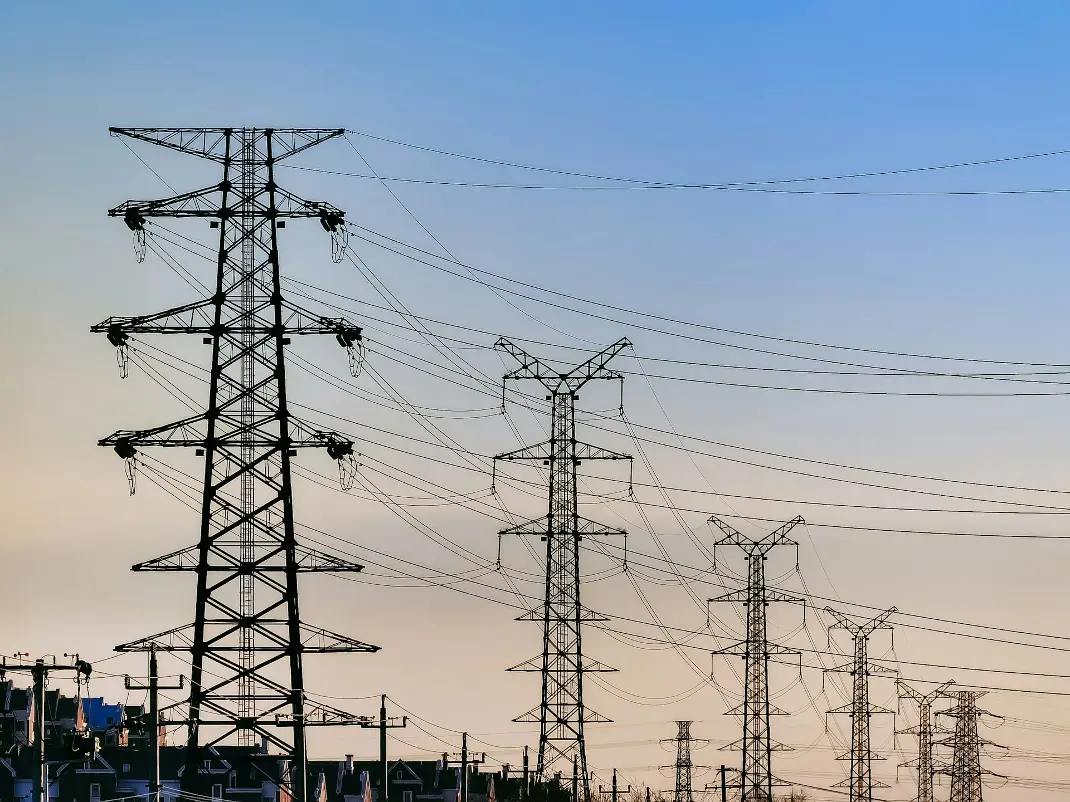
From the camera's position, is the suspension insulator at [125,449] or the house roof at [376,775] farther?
the house roof at [376,775]

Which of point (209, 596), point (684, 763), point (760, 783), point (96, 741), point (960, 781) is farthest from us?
point (684, 763)

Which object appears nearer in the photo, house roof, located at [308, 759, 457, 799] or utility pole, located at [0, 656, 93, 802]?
utility pole, located at [0, 656, 93, 802]

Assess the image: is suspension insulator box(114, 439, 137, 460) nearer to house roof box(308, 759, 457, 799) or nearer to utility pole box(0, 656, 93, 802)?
utility pole box(0, 656, 93, 802)

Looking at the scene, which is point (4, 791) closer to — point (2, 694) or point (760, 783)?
point (2, 694)

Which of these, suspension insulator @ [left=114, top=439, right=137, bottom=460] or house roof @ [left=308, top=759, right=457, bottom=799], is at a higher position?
suspension insulator @ [left=114, top=439, right=137, bottom=460]

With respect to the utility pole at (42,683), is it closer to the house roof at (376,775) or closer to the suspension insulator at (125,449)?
the suspension insulator at (125,449)

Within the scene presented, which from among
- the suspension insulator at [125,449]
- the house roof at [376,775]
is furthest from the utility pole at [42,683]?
the house roof at [376,775]

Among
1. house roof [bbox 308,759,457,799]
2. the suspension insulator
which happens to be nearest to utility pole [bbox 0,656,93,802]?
the suspension insulator

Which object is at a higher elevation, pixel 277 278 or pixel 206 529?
pixel 277 278

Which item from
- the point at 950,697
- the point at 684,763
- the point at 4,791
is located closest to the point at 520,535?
the point at 4,791

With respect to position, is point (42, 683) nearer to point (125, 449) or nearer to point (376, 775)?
point (125, 449)

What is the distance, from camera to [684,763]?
185500 mm

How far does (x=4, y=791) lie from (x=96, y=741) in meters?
76.4

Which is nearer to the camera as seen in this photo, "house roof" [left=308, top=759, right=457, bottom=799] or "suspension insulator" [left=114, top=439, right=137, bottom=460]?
"suspension insulator" [left=114, top=439, right=137, bottom=460]
